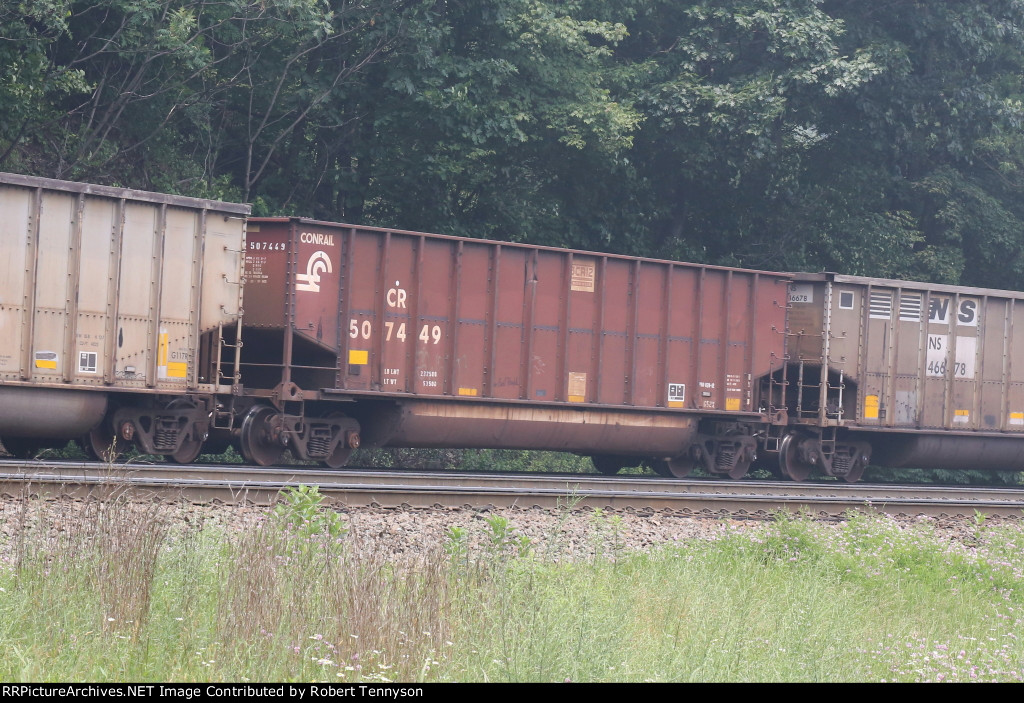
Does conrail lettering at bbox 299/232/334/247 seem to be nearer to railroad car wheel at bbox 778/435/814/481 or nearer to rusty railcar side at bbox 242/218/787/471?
rusty railcar side at bbox 242/218/787/471

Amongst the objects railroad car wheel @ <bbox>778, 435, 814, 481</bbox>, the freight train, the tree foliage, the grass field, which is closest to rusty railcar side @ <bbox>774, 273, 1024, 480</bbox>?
the freight train

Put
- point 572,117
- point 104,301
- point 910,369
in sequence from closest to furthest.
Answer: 1. point 104,301
2. point 910,369
3. point 572,117

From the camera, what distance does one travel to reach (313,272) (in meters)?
15.7

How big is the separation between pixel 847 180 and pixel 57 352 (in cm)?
2145

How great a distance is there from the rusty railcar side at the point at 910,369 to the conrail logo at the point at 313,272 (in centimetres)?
894

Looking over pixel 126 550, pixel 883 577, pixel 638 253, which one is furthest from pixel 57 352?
pixel 638 253

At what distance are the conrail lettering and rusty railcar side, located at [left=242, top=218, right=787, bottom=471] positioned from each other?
0.8 inches

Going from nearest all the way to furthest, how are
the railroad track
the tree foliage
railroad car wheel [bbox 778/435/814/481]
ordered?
the railroad track → railroad car wheel [bbox 778/435/814/481] → the tree foliage

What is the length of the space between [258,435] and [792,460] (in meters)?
9.91

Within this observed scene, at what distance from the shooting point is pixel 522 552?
366 inches

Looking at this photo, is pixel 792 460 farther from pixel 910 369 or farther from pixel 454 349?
pixel 454 349

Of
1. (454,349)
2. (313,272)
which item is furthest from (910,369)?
(313,272)

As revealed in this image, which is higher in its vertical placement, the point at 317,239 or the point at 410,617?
the point at 317,239

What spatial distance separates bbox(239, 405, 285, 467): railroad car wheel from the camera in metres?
15.5
